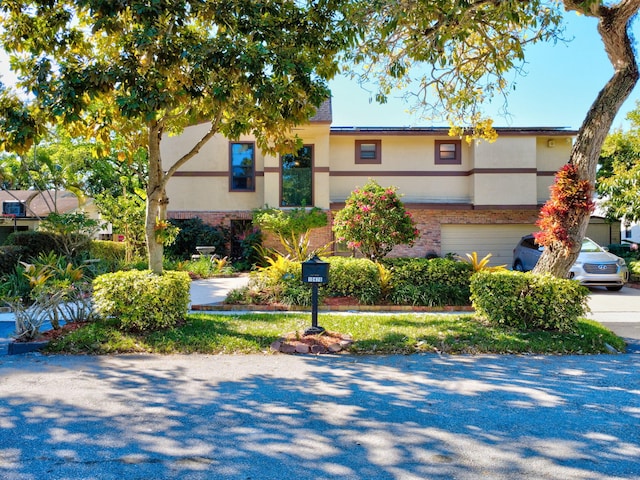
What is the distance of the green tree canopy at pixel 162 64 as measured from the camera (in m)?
6.21

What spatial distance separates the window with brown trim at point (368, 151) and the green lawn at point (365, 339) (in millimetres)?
12281

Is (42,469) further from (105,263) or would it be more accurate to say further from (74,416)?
(105,263)

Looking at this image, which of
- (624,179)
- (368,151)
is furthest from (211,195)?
(624,179)

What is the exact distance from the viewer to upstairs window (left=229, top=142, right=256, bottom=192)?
18703mm

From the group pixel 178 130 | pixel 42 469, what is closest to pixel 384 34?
pixel 178 130

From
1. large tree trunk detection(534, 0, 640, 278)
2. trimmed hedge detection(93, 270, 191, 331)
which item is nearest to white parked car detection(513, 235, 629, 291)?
large tree trunk detection(534, 0, 640, 278)

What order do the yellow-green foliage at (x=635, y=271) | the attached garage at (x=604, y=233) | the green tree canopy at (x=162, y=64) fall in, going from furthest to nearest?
the attached garage at (x=604, y=233) < the yellow-green foliage at (x=635, y=271) < the green tree canopy at (x=162, y=64)

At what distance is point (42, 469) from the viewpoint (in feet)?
10.7

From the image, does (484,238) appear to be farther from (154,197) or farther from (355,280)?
(154,197)

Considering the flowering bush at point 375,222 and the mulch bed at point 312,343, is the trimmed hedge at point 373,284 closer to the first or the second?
the flowering bush at point 375,222

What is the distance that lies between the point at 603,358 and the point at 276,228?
11859 mm

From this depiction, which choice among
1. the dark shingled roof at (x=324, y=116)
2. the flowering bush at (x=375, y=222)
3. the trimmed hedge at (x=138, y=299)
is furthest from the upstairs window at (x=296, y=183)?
the trimmed hedge at (x=138, y=299)

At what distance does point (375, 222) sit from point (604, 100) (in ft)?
16.9

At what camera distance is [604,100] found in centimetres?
762
